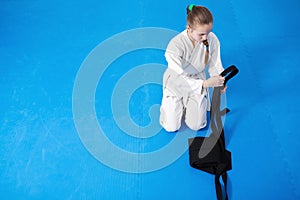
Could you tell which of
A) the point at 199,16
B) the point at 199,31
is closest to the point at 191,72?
the point at 199,31

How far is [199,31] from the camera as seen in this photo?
1.89 m

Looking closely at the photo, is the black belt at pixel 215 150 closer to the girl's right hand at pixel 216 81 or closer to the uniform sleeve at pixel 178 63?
the girl's right hand at pixel 216 81

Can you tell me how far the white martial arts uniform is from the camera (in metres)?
2.09

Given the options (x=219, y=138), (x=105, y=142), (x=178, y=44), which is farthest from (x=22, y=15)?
(x=219, y=138)

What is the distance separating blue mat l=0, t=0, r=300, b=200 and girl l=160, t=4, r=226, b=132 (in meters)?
0.22

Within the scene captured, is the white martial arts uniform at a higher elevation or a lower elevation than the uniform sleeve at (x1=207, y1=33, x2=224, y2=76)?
lower

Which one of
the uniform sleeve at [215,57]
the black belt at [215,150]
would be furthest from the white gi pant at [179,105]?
the uniform sleeve at [215,57]

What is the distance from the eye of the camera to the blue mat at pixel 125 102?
7.00 ft

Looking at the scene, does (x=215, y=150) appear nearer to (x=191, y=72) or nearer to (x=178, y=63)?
(x=191, y=72)

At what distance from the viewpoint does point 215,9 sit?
11.9ft

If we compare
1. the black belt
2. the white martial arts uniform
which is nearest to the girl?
the white martial arts uniform

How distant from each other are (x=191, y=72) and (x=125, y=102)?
34.5 inches

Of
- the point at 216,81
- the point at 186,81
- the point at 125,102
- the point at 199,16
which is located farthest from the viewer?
the point at 125,102

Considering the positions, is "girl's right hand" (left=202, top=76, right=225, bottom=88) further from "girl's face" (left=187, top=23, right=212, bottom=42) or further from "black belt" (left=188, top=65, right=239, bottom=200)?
"girl's face" (left=187, top=23, right=212, bottom=42)
